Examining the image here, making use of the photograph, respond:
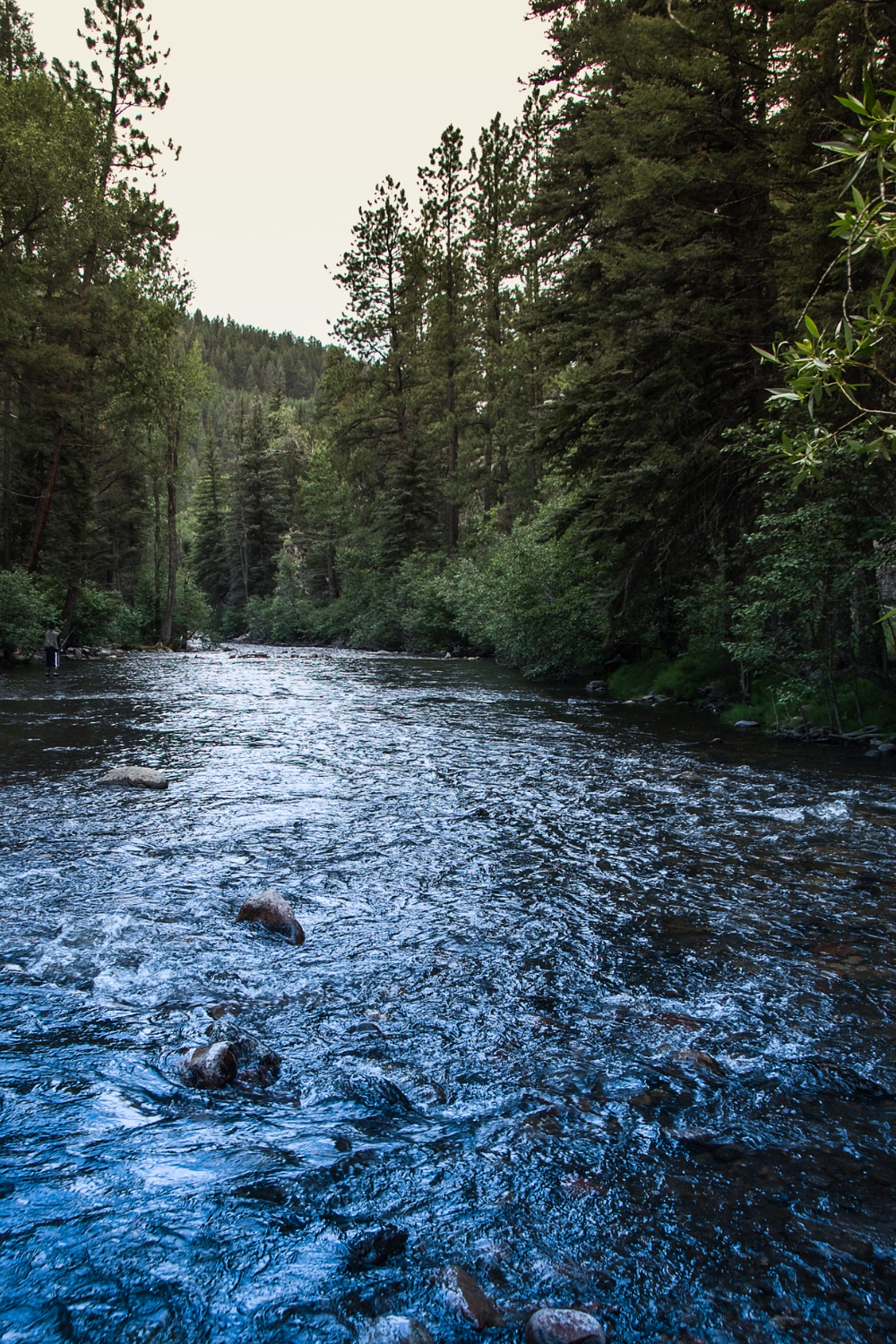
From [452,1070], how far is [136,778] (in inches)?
250

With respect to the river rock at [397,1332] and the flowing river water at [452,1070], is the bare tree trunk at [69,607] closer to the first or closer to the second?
the flowing river water at [452,1070]

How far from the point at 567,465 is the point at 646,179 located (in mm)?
4912

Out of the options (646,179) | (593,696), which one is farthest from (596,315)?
(593,696)

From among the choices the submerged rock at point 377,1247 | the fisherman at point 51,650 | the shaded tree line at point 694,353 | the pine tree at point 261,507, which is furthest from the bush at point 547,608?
the pine tree at point 261,507

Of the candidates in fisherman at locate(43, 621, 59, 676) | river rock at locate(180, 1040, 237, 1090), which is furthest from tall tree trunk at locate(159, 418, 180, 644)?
river rock at locate(180, 1040, 237, 1090)

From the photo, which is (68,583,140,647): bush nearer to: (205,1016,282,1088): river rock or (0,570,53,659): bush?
(0,570,53,659): bush

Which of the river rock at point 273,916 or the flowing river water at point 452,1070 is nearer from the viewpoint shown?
the flowing river water at point 452,1070

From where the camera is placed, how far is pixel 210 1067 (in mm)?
3104

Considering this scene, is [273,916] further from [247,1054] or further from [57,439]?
[57,439]

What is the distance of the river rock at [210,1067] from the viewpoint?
3064 millimetres

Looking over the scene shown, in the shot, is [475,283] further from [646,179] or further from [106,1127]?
[106,1127]

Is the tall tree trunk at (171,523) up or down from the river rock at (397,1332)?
up

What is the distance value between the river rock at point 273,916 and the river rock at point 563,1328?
270 cm

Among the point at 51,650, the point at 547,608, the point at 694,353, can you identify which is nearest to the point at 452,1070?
the point at 694,353
